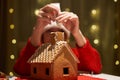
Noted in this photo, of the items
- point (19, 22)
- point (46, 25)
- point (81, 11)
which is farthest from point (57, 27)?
point (81, 11)

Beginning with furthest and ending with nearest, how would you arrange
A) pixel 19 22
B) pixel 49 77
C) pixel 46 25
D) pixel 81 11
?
pixel 81 11 → pixel 19 22 → pixel 46 25 → pixel 49 77

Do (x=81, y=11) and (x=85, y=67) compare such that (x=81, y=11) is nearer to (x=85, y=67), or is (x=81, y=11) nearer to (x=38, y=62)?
(x=85, y=67)

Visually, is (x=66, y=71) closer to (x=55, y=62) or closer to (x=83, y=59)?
(x=55, y=62)

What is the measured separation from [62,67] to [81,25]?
2.75 feet

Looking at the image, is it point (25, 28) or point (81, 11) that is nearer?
point (25, 28)

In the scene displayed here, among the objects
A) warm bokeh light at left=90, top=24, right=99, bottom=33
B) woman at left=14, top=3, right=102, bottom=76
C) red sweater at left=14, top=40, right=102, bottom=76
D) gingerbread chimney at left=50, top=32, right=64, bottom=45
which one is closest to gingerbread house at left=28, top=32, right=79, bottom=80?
gingerbread chimney at left=50, top=32, right=64, bottom=45

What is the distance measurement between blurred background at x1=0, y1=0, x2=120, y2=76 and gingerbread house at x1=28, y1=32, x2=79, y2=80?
0.61m

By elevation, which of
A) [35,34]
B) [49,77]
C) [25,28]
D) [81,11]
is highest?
[81,11]

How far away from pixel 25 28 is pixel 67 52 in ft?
2.27

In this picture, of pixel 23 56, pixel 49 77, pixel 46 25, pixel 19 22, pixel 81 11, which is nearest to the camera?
pixel 49 77

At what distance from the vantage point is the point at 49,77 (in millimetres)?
814

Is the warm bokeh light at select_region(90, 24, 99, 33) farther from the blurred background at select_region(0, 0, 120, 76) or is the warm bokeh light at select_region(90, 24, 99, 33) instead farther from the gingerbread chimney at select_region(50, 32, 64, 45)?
the gingerbread chimney at select_region(50, 32, 64, 45)

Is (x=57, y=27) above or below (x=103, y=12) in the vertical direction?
below

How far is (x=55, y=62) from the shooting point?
2.66 feet
